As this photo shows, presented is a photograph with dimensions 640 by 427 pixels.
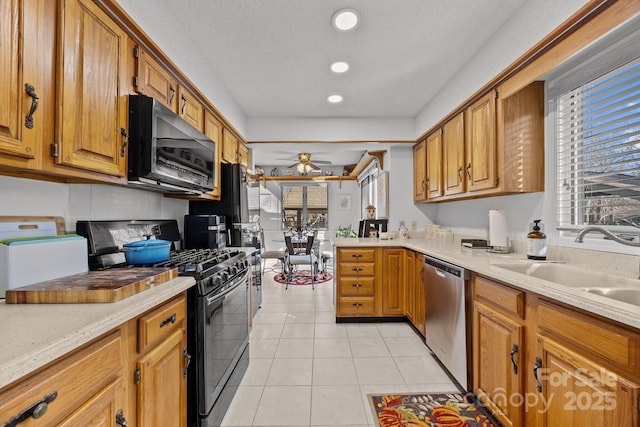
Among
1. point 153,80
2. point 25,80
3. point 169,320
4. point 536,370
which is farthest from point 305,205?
point 25,80

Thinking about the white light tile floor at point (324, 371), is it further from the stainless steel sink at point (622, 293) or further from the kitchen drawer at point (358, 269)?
the stainless steel sink at point (622, 293)

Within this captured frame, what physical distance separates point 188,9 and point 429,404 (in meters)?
2.93

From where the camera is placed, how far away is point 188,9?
1.74 m

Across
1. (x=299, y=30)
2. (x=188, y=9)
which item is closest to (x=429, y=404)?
(x=299, y=30)

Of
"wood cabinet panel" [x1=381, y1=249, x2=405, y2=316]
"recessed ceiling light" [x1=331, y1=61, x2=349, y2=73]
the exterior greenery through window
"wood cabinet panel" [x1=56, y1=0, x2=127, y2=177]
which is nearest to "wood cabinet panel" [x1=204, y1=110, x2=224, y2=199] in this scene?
"wood cabinet panel" [x1=56, y1=0, x2=127, y2=177]

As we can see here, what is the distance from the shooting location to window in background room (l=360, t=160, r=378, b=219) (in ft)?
16.4

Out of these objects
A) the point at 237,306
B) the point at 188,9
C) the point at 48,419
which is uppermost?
the point at 188,9

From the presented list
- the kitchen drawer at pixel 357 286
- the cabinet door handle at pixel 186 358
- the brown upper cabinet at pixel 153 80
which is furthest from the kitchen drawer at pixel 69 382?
the kitchen drawer at pixel 357 286

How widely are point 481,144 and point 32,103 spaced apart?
104 inches

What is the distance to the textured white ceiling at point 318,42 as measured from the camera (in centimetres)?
172

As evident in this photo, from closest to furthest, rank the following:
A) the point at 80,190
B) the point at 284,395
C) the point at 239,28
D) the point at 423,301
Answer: the point at 80,190 → the point at 284,395 → the point at 239,28 → the point at 423,301

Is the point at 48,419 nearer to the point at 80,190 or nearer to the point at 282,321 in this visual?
the point at 80,190

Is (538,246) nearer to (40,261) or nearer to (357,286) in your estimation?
(357,286)

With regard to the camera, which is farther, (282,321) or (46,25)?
(282,321)
